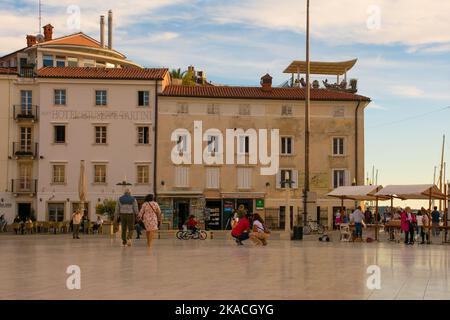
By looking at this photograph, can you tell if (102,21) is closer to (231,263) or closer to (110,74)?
(110,74)

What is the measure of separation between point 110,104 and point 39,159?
6635 millimetres

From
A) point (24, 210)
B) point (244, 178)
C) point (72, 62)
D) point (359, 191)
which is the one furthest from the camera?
point (72, 62)

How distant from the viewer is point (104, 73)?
5909 cm

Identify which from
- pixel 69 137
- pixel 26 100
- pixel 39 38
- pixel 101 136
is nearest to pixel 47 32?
pixel 39 38

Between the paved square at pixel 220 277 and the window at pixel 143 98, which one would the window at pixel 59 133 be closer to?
the window at pixel 143 98

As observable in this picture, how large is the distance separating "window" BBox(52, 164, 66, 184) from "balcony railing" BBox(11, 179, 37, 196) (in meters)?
1.52

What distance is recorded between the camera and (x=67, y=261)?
684 inches

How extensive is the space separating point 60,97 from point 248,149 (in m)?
14.7

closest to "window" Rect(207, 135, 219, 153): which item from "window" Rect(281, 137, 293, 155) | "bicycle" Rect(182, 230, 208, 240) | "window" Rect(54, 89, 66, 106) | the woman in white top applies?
Answer: "window" Rect(281, 137, 293, 155)

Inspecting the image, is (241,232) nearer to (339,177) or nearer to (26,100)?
(339,177)

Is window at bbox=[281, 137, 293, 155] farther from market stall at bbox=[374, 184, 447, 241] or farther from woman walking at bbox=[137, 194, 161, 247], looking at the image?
woman walking at bbox=[137, 194, 161, 247]

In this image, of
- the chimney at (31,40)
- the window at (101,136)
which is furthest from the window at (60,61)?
the window at (101,136)
